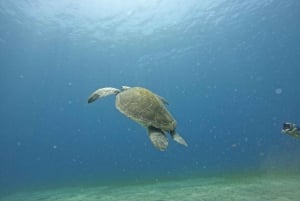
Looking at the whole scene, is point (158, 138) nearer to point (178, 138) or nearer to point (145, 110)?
point (178, 138)


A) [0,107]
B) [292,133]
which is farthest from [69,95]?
[292,133]

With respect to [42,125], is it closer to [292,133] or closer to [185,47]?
[185,47]

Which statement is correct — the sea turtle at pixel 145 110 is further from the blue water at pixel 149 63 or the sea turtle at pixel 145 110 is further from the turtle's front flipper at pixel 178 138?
the blue water at pixel 149 63

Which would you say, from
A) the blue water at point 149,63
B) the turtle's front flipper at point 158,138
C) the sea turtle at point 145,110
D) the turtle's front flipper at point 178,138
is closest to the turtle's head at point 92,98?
the sea turtle at point 145,110

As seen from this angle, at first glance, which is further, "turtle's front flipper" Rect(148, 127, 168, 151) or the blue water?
the blue water

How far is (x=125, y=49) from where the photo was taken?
123 ft

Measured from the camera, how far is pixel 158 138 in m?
5.09

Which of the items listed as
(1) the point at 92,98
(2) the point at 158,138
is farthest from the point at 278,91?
(2) the point at 158,138

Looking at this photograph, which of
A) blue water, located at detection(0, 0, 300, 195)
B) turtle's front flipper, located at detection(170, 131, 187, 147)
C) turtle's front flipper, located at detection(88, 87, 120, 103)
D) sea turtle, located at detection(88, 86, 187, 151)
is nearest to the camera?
turtle's front flipper, located at detection(170, 131, 187, 147)

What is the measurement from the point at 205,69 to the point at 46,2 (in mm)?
42621

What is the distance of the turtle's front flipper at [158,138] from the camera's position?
4.71m

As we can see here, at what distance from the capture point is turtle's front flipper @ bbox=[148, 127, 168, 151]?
4.71 meters

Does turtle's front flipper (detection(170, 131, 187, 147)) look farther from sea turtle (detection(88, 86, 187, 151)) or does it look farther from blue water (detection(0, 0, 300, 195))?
blue water (detection(0, 0, 300, 195))

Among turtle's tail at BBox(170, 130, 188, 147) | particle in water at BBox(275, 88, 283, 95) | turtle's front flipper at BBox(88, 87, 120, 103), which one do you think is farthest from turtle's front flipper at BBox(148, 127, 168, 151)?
particle in water at BBox(275, 88, 283, 95)
